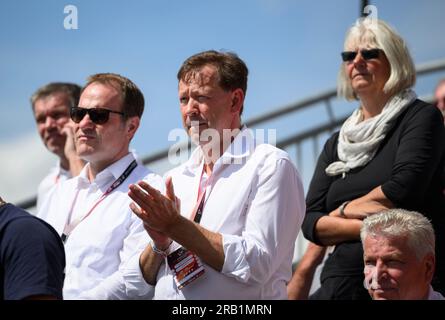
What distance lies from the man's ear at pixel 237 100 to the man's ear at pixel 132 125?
945mm

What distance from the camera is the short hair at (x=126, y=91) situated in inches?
216

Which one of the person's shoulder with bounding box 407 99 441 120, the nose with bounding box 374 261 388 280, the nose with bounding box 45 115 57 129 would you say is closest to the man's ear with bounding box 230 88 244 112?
the person's shoulder with bounding box 407 99 441 120

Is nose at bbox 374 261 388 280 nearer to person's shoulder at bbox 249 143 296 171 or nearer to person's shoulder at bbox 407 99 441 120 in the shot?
person's shoulder at bbox 249 143 296 171

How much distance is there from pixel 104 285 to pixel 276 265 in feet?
3.36

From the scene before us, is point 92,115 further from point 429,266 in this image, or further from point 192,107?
point 429,266

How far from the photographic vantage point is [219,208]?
4438mm

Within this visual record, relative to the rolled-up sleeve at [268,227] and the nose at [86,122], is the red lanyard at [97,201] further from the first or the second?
the rolled-up sleeve at [268,227]

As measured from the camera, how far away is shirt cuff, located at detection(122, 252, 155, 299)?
4.64 meters

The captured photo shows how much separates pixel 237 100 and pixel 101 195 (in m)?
1.12

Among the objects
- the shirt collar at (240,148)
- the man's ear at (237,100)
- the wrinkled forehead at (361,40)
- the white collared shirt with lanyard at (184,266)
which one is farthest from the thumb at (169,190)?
the wrinkled forehead at (361,40)

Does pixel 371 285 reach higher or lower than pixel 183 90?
lower

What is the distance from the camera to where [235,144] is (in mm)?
4617
